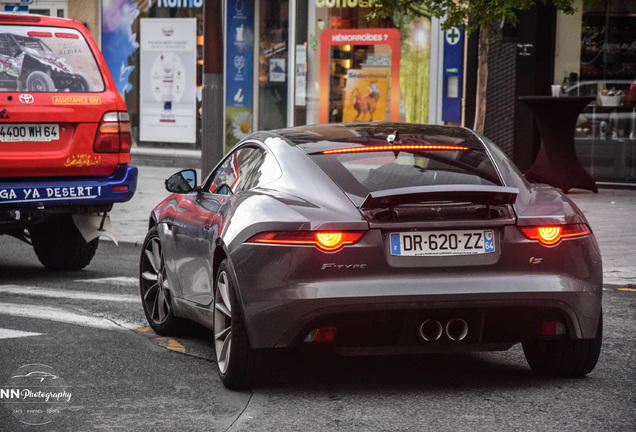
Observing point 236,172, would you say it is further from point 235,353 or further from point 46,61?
point 46,61

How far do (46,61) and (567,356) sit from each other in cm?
542

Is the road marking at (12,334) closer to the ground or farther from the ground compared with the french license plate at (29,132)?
closer to the ground

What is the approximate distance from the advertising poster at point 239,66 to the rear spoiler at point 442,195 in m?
15.3

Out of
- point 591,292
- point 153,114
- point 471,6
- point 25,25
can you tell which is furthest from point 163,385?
point 153,114

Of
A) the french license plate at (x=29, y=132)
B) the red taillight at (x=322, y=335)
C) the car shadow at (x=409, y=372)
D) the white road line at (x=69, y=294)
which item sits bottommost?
the white road line at (x=69, y=294)

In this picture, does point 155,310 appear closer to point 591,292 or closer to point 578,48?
point 591,292

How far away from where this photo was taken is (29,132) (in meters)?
9.34

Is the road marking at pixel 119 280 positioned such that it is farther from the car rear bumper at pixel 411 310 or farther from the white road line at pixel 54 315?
the car rear bumper at pixel 411 310

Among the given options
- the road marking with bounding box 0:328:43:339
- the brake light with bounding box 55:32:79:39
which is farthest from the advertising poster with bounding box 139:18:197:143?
the road marking with bounding box 0:328:43:339

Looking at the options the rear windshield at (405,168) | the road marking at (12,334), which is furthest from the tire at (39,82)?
the rear windshield at (405,168)

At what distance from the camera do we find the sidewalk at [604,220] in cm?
1040

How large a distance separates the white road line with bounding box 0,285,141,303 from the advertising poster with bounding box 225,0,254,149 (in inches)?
454

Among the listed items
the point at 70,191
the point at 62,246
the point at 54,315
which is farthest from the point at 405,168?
the point at 62,246

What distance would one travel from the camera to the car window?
6.26 meters
